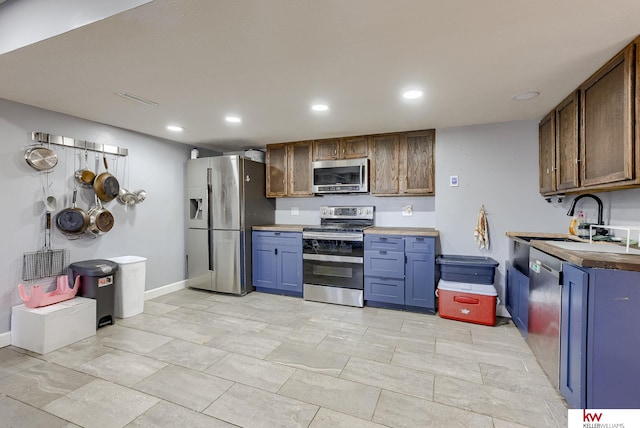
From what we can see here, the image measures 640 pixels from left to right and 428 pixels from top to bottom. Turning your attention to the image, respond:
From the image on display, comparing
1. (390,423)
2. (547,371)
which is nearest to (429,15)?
(390,423)

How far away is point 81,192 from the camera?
315 centimetres

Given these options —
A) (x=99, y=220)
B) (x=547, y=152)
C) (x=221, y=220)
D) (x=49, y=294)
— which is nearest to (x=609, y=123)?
(x=547, y=152)

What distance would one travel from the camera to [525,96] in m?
2.48

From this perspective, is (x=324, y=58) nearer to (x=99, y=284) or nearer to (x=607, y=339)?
(x=607, y=339)

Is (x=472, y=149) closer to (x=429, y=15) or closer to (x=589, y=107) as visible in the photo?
(x=589, y=107)

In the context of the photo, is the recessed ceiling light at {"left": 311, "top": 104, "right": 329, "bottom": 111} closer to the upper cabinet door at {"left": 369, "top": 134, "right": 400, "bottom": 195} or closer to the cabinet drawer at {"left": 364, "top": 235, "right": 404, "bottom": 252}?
the upper cabinet door at {"left": 369, "top": 134, "right": 400, "bottom": 195}

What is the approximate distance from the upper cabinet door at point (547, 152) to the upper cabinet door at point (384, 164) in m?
1.51

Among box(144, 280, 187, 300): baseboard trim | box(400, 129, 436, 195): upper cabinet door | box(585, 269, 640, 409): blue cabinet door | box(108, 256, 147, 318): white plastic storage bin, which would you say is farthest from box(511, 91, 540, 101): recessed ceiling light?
box(144, 280, 187, 300): baseboard trim

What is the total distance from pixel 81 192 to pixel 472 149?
4515mm

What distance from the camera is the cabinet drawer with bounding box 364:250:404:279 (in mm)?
3402

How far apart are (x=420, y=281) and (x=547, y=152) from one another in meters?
1.87

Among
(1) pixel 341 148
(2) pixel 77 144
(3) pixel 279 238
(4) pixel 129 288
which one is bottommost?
(4) pixel 129 288

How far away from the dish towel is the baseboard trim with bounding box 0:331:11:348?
15.8 feet

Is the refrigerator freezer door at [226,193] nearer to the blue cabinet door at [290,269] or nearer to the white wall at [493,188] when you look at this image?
the blue cabinet door at [290,269]
